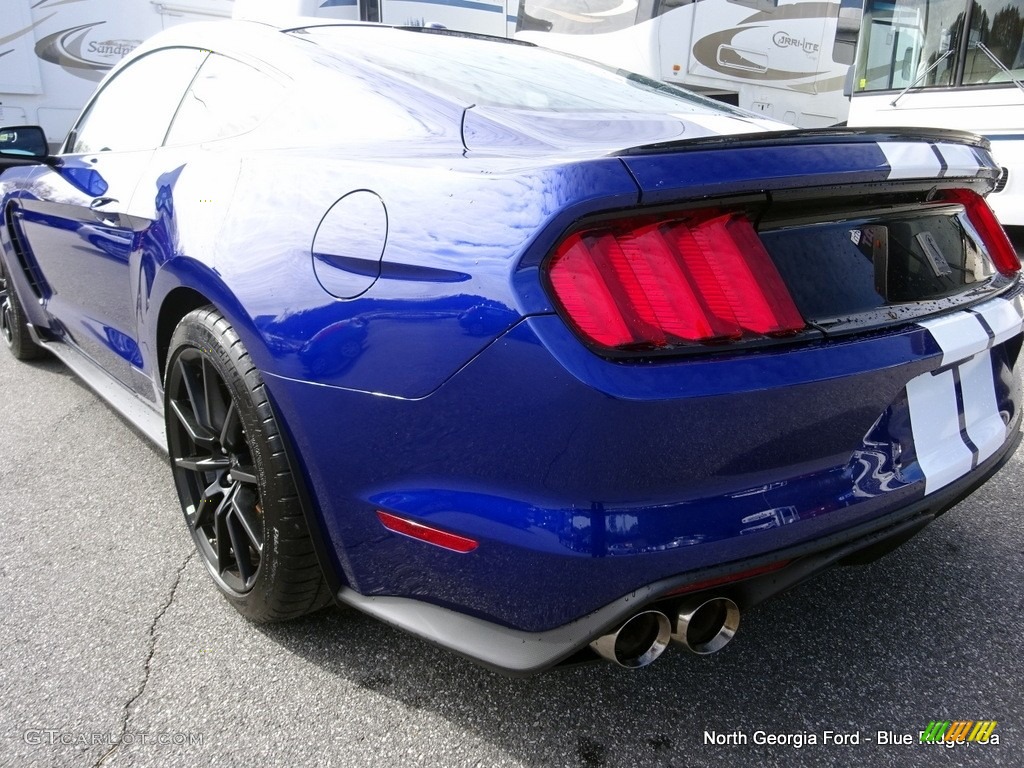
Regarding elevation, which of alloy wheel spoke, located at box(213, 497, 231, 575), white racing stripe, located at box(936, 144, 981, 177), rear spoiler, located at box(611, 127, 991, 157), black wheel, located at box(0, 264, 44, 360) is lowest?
black wheel, located at box(0, 264, 44, 360)

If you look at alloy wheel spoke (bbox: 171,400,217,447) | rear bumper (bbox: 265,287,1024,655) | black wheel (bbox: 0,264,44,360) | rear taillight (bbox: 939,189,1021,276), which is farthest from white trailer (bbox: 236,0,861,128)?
rear bumper (bbox: 265,287,1024,655)

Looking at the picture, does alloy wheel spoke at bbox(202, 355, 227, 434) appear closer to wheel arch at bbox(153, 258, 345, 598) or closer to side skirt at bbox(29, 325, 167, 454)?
wheel arch at bbox(153, 258, 345, 598)

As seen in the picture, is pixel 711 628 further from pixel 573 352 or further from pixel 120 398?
pixel 120 398

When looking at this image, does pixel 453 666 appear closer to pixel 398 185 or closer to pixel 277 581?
pixel 277 581

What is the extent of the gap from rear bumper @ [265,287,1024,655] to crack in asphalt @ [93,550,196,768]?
63 centimetres

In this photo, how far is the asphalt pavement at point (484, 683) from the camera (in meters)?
1.69

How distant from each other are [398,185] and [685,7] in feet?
29.9

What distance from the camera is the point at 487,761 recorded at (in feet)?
5.42

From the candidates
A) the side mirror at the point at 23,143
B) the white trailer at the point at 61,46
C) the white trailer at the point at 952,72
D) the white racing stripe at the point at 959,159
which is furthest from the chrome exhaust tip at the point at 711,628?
the white trailer at the point at 61,46

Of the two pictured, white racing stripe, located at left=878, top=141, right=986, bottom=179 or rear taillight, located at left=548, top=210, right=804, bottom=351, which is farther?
white racing stripe, located at left=878, top=141, right=986, bottom=179

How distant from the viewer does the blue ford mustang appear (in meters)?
1.34

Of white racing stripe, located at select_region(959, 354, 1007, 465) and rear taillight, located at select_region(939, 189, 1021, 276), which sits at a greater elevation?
rear taillight, located at select_region(939, 189, 1021, 276)

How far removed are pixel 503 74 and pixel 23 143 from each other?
7.31 ft

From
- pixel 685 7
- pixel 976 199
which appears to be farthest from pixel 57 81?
pixel 976 199
